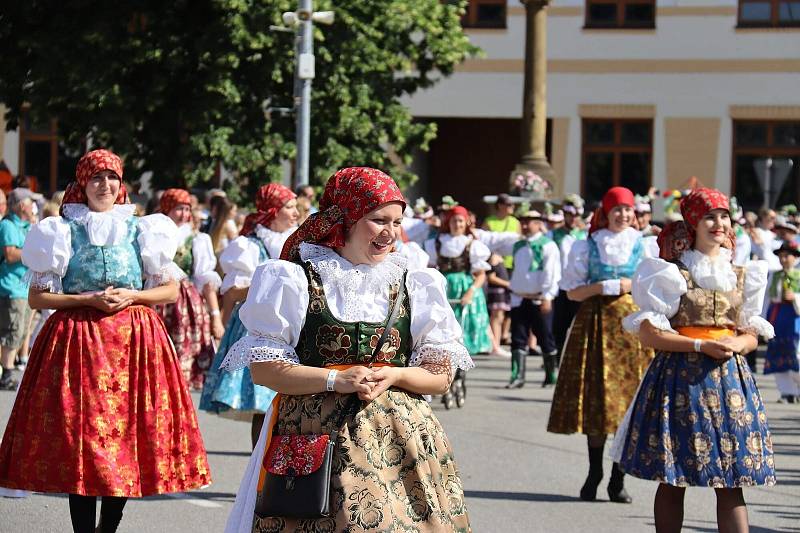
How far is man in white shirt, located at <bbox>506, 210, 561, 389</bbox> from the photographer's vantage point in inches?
565

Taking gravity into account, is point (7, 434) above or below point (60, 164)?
below

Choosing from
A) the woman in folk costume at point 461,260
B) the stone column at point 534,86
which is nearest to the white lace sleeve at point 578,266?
the woman in folk costume at point 461,260

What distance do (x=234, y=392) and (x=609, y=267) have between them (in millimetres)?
2254

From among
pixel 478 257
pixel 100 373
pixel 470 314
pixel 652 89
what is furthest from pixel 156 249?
pixel 652 89

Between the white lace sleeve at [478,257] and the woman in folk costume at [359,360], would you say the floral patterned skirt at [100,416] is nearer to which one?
the woman in folk costume at [359,360]

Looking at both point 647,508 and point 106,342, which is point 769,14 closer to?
point 647,508

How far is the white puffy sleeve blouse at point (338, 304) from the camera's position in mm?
4602

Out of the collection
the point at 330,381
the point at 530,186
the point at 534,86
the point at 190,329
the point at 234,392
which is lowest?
the point at 234,392

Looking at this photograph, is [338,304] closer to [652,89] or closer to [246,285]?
[246,285]

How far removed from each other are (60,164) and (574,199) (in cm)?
1693

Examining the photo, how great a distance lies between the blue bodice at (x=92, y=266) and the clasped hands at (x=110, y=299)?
0.05 m

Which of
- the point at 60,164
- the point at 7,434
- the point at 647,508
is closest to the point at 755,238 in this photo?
the point at 647,508

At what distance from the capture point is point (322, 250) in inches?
187

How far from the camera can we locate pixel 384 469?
4504 millimetres
